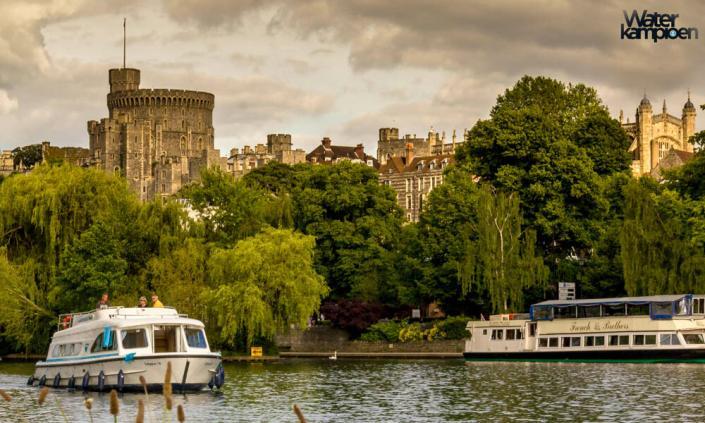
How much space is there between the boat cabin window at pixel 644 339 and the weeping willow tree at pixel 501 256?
9.09m

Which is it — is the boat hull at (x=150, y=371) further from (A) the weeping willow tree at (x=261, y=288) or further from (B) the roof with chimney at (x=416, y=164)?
(B) the roof with chimney at (x=416, y=164)

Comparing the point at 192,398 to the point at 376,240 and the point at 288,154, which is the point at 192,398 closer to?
the point at 376,240

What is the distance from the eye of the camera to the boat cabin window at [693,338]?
6390 centimetres

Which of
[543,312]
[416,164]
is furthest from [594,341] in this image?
[416,164]

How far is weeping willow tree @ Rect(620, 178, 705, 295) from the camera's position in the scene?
6781cm

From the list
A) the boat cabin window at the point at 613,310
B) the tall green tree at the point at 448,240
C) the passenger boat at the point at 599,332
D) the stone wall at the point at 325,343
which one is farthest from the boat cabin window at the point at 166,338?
the stone wall at the point at 325,343

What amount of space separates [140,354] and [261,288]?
23901 mm

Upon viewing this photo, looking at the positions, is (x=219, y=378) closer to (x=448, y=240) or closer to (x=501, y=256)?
(x=501, y=256)

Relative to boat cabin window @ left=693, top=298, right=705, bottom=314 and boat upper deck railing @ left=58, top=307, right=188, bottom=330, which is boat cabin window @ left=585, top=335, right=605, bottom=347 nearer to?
boat cabin window @ left=693, top=298, right=705, bottom=314

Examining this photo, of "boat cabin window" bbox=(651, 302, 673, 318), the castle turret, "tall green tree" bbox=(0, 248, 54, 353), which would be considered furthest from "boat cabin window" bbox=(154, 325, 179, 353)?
the castle turret

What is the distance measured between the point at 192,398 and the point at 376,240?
4449cm

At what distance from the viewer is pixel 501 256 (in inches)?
2886

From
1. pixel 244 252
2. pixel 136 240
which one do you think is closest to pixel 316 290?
pixel 244 252

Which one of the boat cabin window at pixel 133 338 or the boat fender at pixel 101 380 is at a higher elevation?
the boat cabin window at pixel 133 338
